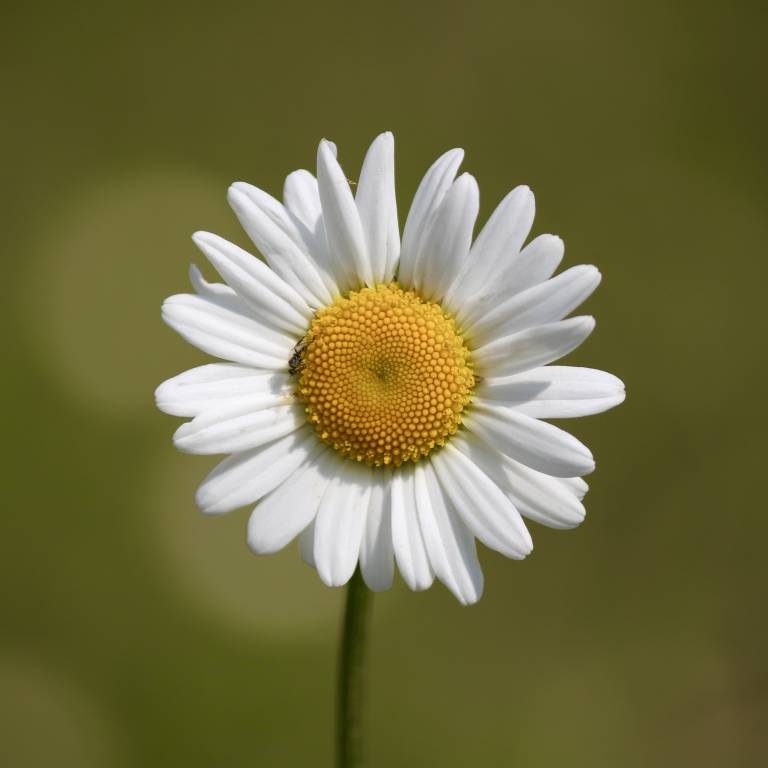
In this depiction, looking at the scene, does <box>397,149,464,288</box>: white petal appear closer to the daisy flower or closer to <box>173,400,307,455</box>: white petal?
the daisy flower

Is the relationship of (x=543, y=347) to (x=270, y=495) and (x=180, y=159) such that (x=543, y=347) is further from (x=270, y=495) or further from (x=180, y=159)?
(x=180, y=159)

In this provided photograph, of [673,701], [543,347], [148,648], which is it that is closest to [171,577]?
[148,648]

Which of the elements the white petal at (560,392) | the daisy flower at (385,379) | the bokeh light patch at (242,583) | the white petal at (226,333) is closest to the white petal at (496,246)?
A: the daisy flower at (385,379)

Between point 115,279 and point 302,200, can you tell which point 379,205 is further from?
point 115,279

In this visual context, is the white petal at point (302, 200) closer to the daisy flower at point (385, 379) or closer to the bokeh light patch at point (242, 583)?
the daisy flower at point (385, 379)

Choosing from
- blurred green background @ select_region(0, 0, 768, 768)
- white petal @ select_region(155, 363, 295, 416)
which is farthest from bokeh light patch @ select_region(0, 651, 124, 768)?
white petal @ select_region(155, 363, 295, 416)

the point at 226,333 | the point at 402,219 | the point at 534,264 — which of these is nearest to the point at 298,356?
the point at 226,333
